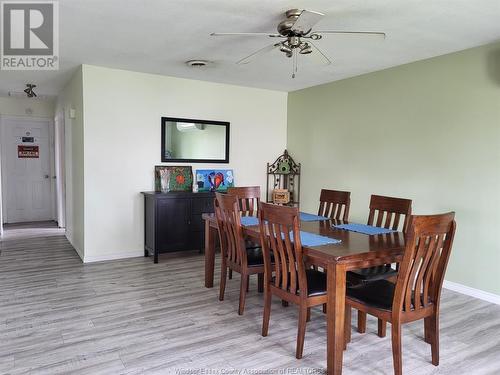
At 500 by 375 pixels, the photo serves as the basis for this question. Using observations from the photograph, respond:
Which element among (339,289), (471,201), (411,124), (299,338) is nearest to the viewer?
(339,289)

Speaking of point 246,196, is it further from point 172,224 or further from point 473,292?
point 473,292

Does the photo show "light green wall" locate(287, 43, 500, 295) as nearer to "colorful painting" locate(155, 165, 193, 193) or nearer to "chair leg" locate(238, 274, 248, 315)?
"colorful painting" locate(155, 165, 193, 193)

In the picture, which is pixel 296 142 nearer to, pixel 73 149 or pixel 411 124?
pixel 411 124

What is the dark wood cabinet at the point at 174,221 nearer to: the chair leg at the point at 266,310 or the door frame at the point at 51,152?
the chair leg at the point at 266,310

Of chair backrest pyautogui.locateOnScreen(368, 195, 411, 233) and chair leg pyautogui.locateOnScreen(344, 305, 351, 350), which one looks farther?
chair backrest pyautogui.locateOnScreen(368, 195, 411, 233)

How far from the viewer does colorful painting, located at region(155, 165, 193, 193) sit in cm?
485

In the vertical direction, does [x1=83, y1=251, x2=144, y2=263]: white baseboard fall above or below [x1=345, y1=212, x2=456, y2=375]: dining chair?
below

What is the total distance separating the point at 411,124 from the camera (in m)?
4.11

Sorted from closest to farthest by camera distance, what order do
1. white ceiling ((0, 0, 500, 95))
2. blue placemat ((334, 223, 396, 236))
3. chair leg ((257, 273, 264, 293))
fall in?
white ceiling ((0, 0, 500, 95)) < blue placemat ((334, 223, 396, 236)) < chair leg ((257, 273, 264, 293))

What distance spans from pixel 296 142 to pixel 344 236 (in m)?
3.21

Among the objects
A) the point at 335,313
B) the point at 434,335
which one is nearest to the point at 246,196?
the point at 335,313

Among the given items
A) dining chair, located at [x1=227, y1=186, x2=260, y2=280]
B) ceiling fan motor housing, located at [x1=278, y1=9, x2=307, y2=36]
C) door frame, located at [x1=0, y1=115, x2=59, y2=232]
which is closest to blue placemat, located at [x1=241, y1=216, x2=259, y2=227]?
dining chair, located at [x1=227, y1=186, x2=260, y2=280]

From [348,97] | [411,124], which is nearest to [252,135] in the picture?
[348,97]

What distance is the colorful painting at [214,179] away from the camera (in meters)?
5.23
